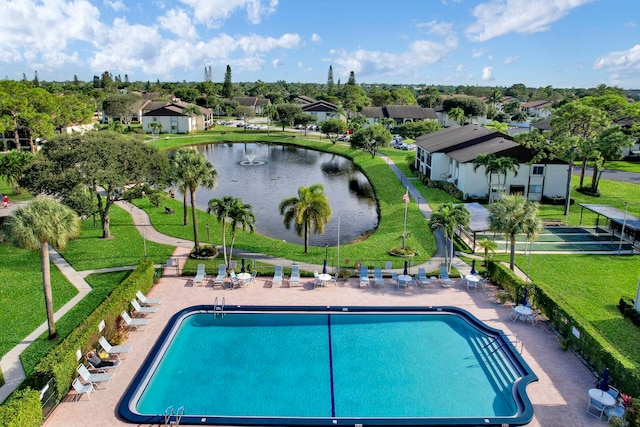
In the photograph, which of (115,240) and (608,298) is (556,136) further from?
(115,240)

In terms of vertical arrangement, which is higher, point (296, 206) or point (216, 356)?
point (296, 206)

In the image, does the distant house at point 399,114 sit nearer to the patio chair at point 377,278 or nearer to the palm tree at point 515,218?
the palm tree at point 515,218

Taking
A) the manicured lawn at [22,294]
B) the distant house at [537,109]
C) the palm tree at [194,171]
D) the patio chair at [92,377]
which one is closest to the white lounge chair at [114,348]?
the patio chair at [92,377]

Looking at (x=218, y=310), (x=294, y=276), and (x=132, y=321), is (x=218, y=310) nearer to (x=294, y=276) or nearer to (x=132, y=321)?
(x=132, y=321)

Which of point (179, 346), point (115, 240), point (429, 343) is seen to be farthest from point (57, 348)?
point (115, 240)

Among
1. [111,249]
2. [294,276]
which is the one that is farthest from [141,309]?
[111,249]

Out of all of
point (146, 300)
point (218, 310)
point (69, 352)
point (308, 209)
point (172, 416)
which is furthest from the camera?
point (308, 209)
